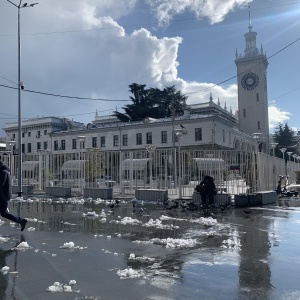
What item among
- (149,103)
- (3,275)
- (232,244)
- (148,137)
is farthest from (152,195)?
(149,103)

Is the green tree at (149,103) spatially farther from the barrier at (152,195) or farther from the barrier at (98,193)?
the barrier at (152,195)

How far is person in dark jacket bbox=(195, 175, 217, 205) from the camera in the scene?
52.1 ft

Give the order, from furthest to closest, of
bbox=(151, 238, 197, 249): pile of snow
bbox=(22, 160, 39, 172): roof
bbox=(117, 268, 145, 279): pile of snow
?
bbox=(22, 160, 39, 172): roof
bbox=(151, 238, 197, 249): pile of snow
bbox=(117, 268, 145, 279): pile of snow

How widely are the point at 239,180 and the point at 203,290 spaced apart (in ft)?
48.0

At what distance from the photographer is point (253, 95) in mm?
90000

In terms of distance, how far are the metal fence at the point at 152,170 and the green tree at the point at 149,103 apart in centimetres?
4795

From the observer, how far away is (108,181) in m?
22.4

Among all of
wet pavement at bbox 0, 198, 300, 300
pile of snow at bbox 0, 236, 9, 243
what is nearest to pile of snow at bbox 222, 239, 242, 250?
wet pavement at bbox 0, 198, 300, 300

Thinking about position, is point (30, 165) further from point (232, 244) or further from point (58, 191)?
point (232, 244)

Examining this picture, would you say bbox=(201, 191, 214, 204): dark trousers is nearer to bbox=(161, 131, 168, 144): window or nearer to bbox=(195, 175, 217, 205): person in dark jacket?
bbox=(195, 175, 217, 205): person in dark jacket

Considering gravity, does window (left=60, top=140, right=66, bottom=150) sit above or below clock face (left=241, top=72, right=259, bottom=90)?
below

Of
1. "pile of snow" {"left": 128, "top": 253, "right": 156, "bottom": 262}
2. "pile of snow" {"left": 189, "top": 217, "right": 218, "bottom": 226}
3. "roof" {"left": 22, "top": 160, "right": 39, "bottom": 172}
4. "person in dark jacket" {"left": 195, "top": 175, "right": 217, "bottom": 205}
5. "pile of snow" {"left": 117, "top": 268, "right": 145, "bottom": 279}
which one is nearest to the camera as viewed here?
"pile of snow" {"left": 117, "top": 268, "right": 145, "bottom": 279}

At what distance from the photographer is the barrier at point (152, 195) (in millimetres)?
18031

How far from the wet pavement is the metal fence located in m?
7.14
